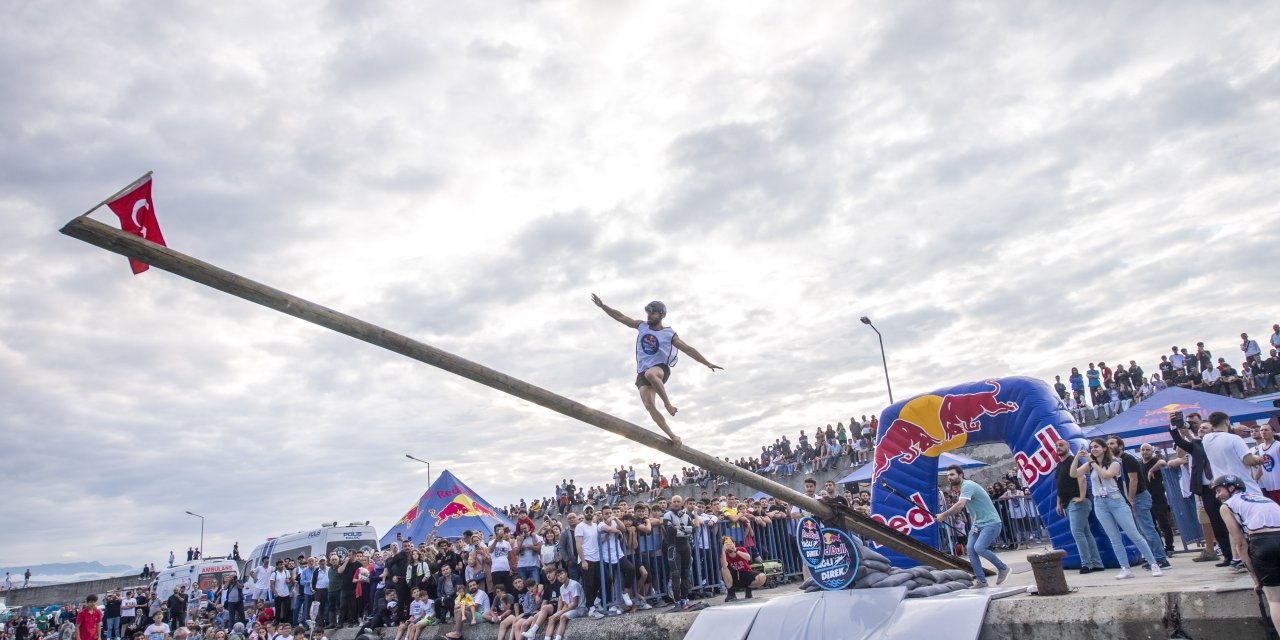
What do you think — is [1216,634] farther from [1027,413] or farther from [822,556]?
[1027,413]

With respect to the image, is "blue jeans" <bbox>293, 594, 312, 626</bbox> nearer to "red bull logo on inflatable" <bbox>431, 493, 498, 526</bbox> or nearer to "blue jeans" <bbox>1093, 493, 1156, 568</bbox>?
"red bull logo on inflatable" <bbox>431, 493, 498, 526</bbox>

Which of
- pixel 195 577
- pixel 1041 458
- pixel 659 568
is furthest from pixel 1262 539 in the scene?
pixel 195 577

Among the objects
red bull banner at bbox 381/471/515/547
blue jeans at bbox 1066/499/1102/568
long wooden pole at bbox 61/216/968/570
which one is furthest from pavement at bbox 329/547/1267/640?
red bull banner at bbox 381/471/515/547

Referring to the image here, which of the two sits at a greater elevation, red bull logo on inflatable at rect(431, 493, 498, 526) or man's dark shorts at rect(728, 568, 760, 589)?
red bull logo on inflatable at rect(431, 493, 498, 526)

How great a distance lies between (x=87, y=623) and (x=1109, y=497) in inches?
850

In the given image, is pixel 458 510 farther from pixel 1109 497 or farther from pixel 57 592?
pixel 57 592

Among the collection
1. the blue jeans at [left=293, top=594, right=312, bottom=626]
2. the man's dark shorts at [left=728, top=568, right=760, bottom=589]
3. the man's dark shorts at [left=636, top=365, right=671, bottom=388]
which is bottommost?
the blue jeans at [left=293, top=594, right=312, bottom=626]

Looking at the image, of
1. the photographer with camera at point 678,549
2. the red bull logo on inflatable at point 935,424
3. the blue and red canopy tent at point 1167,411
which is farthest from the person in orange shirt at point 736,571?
the blue and red canopy tent at point 1167,411

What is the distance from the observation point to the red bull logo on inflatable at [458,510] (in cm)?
2250

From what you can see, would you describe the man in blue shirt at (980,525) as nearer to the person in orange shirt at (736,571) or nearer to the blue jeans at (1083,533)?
the blue jeans at (1083,533)

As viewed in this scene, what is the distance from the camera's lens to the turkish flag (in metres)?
5.20

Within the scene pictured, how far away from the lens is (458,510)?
22.7 metres

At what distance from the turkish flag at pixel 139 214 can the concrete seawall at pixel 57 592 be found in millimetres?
44694

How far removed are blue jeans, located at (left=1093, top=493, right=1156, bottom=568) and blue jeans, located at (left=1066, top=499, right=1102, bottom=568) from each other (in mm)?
441
